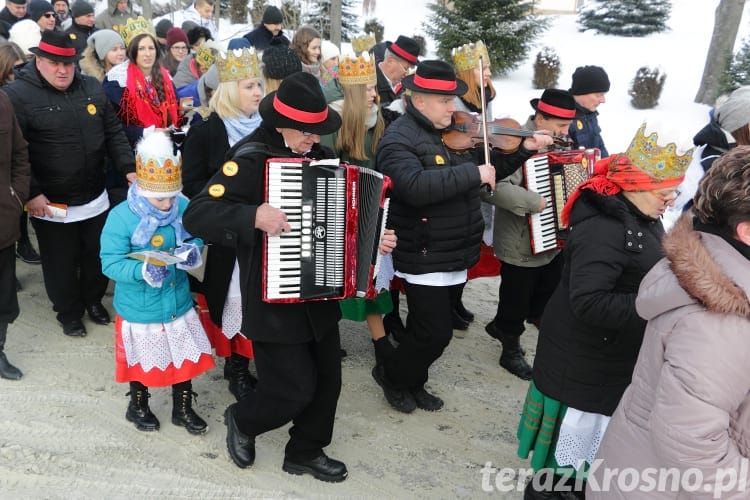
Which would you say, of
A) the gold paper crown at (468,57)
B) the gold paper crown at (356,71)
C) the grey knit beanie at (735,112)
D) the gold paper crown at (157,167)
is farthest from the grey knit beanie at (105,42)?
the grey knit beanie at (735,112)

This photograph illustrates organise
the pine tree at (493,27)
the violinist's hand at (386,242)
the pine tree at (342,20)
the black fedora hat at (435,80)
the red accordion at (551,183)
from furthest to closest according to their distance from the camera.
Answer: the pine tree at (342,20), the pine tree at (493,27), the red accordion at (551,183), the black fedora hat at (435,80), the violinist's hand at (386,242)

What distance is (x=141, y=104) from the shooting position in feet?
19.3

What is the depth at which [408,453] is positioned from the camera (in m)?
4.13

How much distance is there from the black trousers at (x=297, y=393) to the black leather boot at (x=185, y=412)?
Result: 53cm

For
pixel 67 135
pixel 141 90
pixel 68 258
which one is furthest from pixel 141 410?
pixel 141 90

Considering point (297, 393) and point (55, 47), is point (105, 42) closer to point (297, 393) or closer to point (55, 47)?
point (55, 47)

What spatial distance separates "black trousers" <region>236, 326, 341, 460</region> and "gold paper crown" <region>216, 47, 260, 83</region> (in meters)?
2.01

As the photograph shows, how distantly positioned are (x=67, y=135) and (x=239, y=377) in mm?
2200

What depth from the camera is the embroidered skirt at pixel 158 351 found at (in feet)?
12.9

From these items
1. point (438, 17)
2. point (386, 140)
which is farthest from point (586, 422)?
point (438, 17)

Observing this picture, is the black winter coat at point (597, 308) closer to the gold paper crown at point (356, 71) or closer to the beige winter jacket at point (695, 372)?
the beige winter jacket at point (695, 372)

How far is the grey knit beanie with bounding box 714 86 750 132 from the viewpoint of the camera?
439 cm

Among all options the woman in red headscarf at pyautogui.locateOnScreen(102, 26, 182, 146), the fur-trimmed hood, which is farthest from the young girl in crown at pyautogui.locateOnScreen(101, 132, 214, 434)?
the fur-trimmed hood

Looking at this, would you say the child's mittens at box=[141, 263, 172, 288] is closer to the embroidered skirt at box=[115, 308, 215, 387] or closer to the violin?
the embroidered skirt at box=[115, 308, 215, 387]
